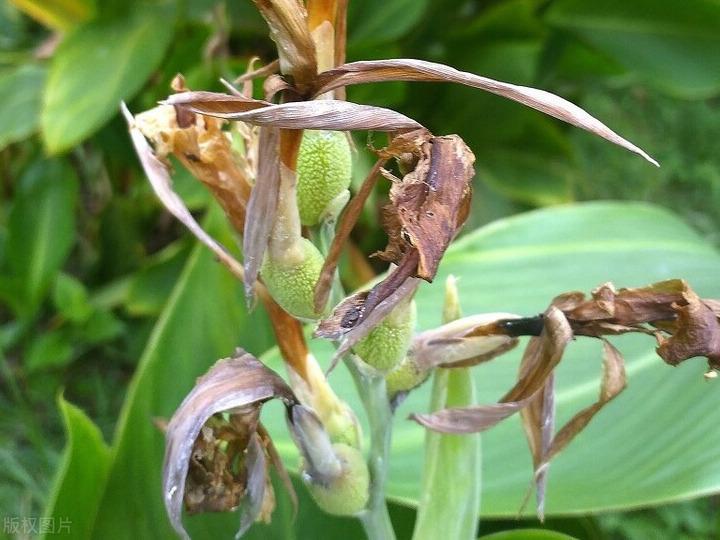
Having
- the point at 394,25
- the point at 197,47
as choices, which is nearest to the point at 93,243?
the point at 197,47

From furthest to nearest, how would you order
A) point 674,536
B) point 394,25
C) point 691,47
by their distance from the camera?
point 691,47
point 394,25
point 674,536

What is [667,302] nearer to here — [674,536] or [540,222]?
[540,222]

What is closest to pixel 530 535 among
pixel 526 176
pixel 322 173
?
pixel 322 173

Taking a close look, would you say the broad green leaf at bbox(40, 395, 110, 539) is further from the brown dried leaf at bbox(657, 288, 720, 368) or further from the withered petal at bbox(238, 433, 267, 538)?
the brown dried leaf at bbox(657, 288, 720, 368)

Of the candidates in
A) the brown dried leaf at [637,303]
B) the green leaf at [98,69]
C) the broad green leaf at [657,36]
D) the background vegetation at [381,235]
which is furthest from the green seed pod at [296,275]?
the broad green leaf at [657,36]

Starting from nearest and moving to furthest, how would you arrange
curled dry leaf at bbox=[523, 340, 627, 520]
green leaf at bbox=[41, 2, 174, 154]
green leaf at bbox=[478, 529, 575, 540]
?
curled dry leaf at bbox=[523, 340, 627, 520] → green leaf at bbox=[478, 529, 575, 540] → green leaf at bbox=[41, 2, 174, 154]

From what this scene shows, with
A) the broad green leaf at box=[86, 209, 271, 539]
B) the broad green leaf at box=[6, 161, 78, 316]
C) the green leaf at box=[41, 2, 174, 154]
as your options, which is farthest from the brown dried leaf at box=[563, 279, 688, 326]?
the broad green leaf at box=[6, 161, 78, 316]
